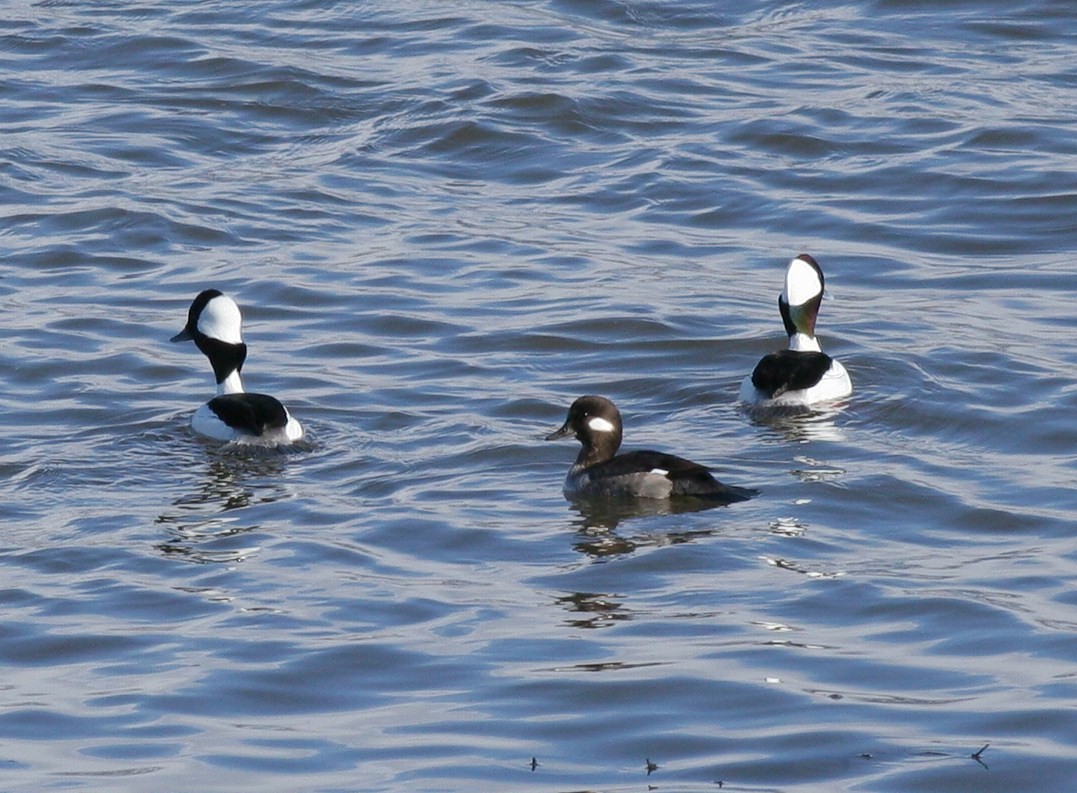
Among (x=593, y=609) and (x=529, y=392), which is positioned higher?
(x=593, y=609)

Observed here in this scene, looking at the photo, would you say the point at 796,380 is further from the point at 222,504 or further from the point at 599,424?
the point at 222,504

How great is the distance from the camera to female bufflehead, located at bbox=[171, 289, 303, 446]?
36.6ft

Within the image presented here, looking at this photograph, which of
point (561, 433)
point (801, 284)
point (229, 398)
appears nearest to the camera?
point (561, 433)

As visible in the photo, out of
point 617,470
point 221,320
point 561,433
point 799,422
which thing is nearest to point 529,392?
point 561,433

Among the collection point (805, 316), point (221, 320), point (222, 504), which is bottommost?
point (222, 504)

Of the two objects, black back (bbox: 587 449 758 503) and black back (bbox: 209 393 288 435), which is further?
black back (bbox: 209 393 288 435)

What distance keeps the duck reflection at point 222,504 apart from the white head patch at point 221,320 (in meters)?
1.09

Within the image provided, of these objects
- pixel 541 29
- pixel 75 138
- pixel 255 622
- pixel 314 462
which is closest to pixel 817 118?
pixel 541 29

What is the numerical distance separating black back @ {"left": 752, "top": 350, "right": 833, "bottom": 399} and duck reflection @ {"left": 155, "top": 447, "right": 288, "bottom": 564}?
281cm

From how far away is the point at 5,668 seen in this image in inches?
303

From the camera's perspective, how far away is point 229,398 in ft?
A: 37.4

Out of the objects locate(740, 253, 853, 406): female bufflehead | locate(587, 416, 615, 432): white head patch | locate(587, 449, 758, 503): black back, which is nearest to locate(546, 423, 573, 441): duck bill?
locate(587, 416, 615, 432): white head patch

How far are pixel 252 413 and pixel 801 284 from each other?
12.0ft

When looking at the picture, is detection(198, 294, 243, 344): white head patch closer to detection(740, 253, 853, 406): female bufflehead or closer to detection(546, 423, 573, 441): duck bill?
detection(546, 423, 573, 441): duck bill
